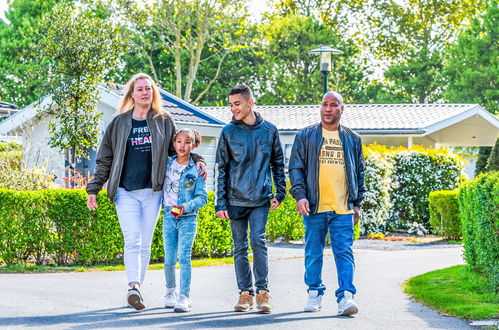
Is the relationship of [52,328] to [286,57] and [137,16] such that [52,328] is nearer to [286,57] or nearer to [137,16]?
[137,16]

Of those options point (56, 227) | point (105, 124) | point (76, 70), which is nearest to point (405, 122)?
point (105, 124)

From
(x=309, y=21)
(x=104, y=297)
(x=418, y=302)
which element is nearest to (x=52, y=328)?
(x=104, y=297)

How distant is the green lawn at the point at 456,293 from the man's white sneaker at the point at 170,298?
8.08ft

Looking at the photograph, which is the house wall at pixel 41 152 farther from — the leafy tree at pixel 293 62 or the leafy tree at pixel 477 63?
the leafy tree at pixel 477 63

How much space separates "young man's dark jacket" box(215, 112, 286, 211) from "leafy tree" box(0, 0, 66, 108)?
4322cm

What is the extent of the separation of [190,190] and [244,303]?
1125 millimetres

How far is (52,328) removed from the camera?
7.06m

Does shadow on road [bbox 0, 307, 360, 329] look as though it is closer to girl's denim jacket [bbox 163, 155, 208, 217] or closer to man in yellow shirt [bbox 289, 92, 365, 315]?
man in yellow shirt [bbox 289, 92, 365, 315]

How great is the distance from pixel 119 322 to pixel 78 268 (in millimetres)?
4815

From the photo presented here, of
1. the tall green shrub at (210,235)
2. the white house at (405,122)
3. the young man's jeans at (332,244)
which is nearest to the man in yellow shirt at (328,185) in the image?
the young man's jeans at (332,244)

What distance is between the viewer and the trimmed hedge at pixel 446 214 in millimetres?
19969

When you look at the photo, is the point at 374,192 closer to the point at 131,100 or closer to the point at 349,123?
the point at 349,123

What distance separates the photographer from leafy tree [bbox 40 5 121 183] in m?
16.4

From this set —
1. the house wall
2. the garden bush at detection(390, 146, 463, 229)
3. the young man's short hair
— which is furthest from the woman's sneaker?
the garden bush at detection(390, 146, 463, 229)
